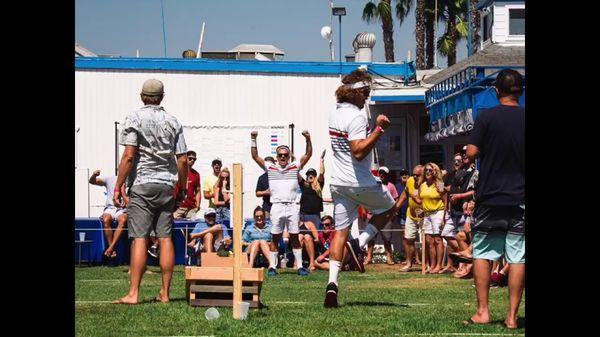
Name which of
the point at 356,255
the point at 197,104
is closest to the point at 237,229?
the point at 356,255

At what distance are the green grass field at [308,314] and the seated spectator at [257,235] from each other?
447 centimetres

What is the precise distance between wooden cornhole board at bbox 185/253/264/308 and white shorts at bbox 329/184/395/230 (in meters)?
0.89

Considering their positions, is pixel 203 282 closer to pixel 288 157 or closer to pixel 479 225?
pixel 479 225

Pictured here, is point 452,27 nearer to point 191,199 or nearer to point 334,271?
point 191,199

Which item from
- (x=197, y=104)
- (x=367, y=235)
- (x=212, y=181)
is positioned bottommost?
(x=367, y=235)

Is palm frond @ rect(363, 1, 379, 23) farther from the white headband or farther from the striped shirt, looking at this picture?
the white headband

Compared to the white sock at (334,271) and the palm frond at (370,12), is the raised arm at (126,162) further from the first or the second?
the palm frond at (370,12)

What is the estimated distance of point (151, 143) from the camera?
33.3ft

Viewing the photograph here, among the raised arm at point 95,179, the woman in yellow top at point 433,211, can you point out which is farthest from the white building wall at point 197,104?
the woman in yellow top at point 433,211

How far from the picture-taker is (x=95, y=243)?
21.2 meters

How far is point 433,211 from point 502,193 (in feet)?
35.2

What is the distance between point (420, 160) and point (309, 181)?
6111mm

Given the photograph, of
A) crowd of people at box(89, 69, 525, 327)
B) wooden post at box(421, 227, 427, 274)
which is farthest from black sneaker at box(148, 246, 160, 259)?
crowd of people at box(89, 69, 525, 327)
